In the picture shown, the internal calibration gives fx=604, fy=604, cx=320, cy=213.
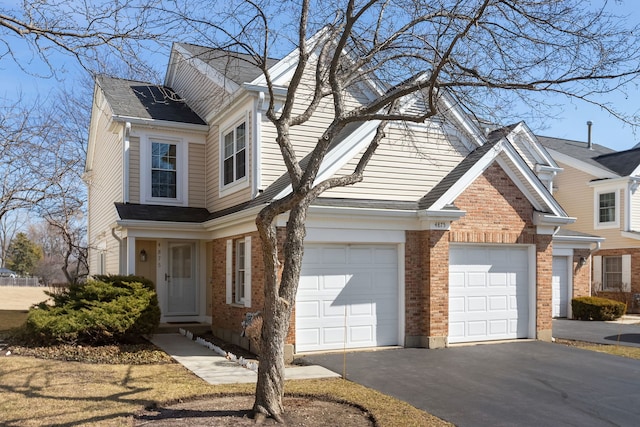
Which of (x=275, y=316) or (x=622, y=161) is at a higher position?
(x=622, y=161)

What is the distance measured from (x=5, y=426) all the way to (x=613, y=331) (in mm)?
16229

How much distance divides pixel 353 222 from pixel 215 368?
415 centimetres

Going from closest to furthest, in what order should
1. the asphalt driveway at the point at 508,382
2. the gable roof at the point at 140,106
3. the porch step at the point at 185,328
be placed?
the asphalt driveway at the point at 508,382 < the porch step at the point at 185,328 < the gable roof at the point at 140,106

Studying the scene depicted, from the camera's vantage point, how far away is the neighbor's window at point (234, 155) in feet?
48.4

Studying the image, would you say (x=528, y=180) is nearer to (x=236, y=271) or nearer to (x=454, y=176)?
(x=454, y=176)

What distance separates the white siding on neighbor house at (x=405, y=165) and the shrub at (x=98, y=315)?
4.87 m

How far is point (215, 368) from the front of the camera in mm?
11109

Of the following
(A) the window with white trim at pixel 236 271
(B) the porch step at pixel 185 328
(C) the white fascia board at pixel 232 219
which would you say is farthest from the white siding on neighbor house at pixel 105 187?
(A) the window with white trim at pixel 236 271

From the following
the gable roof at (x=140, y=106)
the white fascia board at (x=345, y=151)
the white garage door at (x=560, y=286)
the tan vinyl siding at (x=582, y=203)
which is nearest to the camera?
the white fascia board at (x=345, y=151)

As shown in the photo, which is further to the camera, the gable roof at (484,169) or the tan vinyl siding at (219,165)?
the tan vinyl siding at (219,165)

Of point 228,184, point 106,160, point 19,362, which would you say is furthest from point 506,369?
point 106,160

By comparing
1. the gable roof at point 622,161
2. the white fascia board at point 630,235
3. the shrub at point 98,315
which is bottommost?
the shrub at point 98,315

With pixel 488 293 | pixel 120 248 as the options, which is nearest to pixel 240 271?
pixel 120 248

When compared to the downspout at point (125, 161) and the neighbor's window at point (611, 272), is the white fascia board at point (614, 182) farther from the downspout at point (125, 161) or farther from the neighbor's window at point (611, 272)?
the downspout at point (125, 161)
